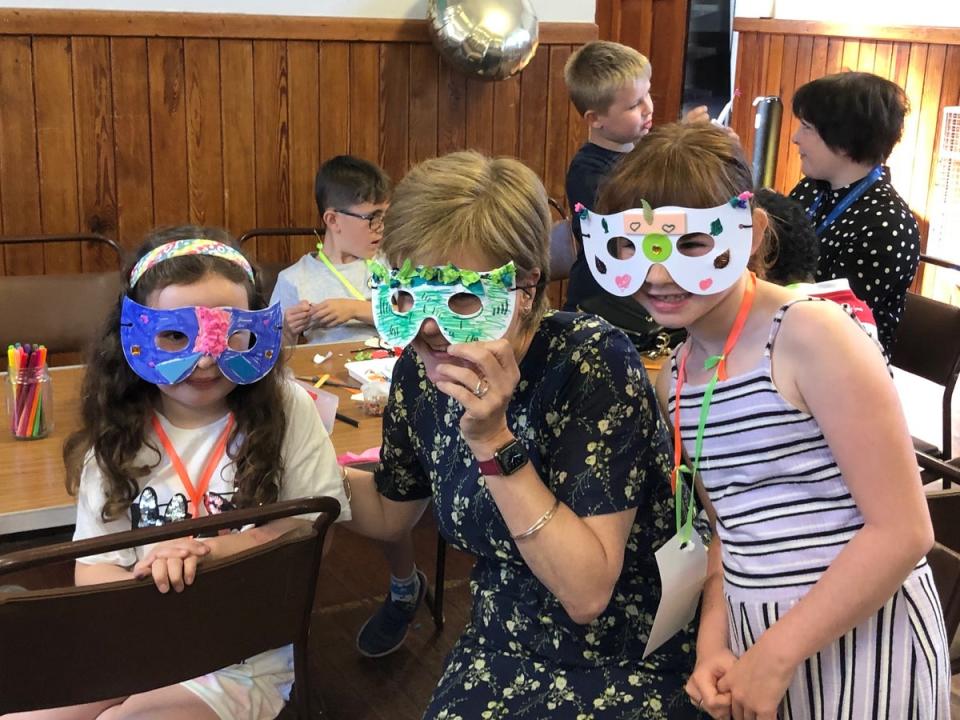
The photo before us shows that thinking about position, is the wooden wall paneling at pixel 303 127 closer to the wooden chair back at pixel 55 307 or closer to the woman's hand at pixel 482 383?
the wooden chair back at pixel 55 307

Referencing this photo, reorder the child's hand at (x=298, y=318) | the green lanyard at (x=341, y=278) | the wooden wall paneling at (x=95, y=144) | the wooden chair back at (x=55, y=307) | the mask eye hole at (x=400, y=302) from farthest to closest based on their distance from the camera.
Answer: the wooden wall paneling at (x=95, y=144) → the green lanyard at (x=341, y=278) → the wooden chair back at (x=55, y=307) → the child's hand at (x=298, y=318) → the mask eye hole at (x=400, y=302)

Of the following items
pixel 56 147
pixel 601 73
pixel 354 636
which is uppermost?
pixel 601 73

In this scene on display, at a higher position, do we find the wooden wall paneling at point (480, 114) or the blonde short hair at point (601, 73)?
the blonde short hair at point (601, 73)

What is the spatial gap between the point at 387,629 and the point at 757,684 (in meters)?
1.52

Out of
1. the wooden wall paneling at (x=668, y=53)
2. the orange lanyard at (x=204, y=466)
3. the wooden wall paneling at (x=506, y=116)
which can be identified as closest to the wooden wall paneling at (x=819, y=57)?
the wooden wall paneling at (x=668, y=53)

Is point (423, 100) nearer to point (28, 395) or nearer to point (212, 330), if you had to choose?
point (28, 395)

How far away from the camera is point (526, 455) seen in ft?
4.47

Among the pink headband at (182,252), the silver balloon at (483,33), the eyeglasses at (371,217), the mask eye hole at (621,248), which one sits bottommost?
the eyeglasses at (371,217)

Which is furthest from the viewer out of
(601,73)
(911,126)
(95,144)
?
(911,126)

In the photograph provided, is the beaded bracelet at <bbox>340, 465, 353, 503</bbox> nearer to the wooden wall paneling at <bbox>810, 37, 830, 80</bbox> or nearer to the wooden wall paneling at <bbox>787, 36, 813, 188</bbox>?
the wooden wall paneling at <bbox>787, 36, 813, 188</bbox>

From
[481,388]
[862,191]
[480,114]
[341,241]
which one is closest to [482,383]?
[481,388]

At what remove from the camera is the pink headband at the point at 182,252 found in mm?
1739

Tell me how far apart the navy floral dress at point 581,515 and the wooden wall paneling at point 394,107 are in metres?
3.04

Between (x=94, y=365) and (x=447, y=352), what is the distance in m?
0.73
